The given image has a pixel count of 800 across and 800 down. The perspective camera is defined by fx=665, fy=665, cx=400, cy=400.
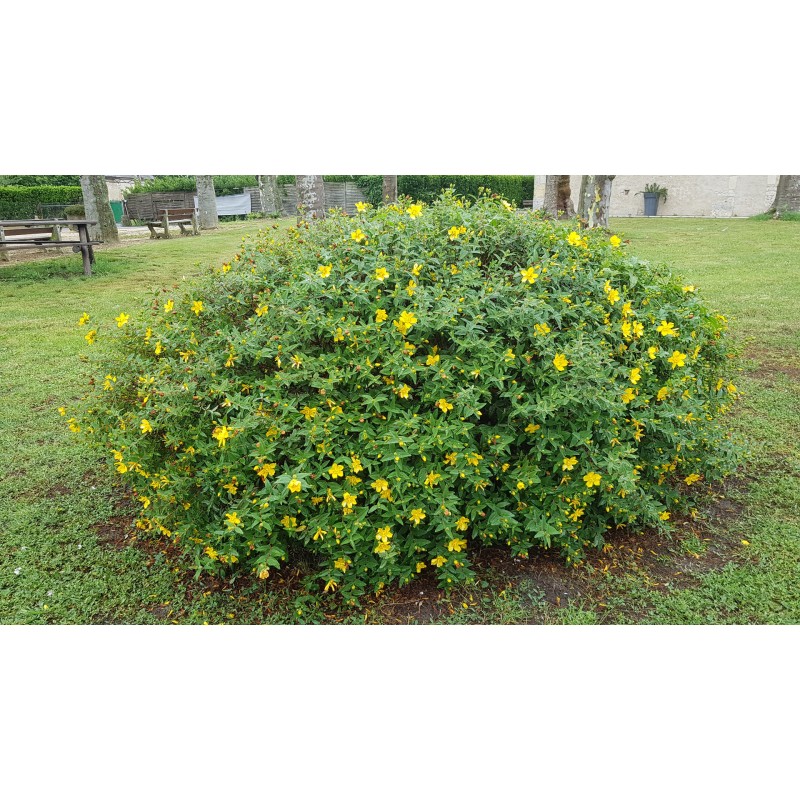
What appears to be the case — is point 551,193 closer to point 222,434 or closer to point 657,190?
point 657,190

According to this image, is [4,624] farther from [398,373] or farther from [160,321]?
[398,373]

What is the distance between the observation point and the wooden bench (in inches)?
531

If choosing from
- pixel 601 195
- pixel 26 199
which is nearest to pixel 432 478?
pixel 601 195

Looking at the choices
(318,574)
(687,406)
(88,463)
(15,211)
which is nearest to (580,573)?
(687,406)

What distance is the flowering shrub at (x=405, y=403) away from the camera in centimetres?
236

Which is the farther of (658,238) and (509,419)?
(658,238)

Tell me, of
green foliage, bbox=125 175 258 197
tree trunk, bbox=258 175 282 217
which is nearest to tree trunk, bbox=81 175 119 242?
tree trunk, bbox=258 175 282 217

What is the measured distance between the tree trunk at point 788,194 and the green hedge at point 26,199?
16.7 metres

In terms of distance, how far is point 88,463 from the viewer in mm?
3855

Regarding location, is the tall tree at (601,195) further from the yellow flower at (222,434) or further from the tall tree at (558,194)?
the yellow flower at (222,434)

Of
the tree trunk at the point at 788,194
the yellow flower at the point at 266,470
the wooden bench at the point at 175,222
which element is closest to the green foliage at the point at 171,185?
the wooden bench at the point at 175,222

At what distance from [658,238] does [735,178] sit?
5406 millimetres

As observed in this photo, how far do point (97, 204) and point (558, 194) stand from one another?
30.8ft

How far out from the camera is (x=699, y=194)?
16766 mm
